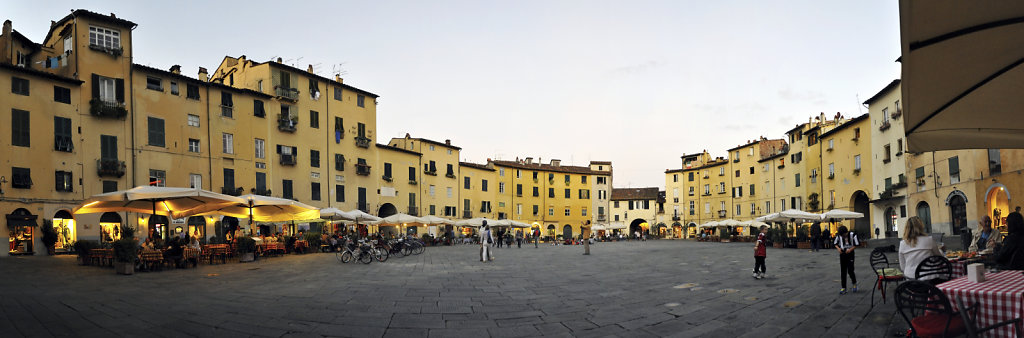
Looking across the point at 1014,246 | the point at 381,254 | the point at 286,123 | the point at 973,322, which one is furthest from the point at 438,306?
the point at 286,123

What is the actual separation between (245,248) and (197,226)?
14069mm

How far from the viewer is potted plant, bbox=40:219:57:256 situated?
23.0 metres

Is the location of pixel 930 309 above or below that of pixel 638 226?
above

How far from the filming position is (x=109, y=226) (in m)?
26.1

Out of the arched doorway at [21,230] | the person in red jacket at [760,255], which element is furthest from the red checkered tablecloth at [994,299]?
the arched doorway at [21,230]

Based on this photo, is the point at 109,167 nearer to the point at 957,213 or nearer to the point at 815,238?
the point at 815,238

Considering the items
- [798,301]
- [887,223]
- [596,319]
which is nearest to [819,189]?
[887,223]

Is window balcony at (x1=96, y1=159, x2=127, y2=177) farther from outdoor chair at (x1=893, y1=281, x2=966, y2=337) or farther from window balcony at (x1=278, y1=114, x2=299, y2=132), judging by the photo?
outdoor chair at (x1=893, y1=281, x2=966, y2=337)

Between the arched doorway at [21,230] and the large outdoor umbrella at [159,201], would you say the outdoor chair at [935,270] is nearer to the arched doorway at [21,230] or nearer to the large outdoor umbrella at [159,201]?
the large outdoor umbrella at [159,201]

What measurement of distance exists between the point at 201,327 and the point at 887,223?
117 feet

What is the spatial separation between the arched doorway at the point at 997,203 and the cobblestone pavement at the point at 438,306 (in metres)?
11.9

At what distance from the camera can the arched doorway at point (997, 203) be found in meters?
18.6

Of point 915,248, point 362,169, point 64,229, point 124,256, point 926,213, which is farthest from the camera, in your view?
point 362,169

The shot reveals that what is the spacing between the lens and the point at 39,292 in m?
8.94
